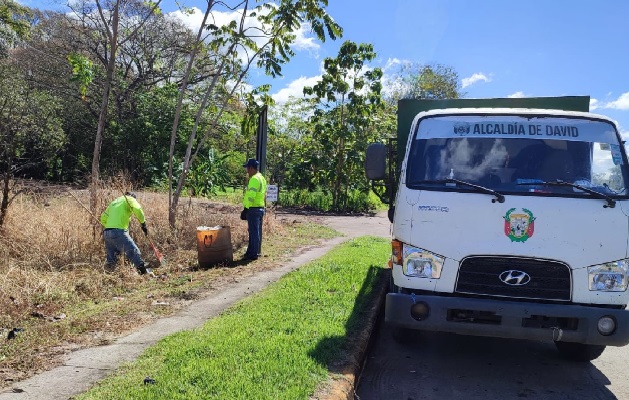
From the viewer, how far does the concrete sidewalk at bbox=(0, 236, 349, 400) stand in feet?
12.4

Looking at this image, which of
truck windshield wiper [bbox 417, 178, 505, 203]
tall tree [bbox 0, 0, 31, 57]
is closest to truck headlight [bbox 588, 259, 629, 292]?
truck windshield wiper [bbox 417, 178, 505, 203]

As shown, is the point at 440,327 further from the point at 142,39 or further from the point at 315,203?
the point at 142,39

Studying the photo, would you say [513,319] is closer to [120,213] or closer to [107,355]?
[107,355]

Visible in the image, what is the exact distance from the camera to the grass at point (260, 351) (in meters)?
3.58

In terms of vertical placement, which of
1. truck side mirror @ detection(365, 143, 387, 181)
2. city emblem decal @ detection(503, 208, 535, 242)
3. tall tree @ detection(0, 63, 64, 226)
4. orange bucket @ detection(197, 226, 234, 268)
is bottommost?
orange bucket @ detection(197, 226, 234, 268)

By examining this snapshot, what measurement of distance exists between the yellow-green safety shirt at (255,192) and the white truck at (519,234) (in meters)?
4.71

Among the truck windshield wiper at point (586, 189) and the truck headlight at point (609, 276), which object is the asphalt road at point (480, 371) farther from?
the truck windshield wiper at point (586, 189)

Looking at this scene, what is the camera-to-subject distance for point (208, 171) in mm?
22766

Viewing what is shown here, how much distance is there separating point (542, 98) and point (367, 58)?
14.6m

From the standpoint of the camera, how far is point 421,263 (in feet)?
14.2

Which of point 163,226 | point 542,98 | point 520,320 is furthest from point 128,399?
point 163,226

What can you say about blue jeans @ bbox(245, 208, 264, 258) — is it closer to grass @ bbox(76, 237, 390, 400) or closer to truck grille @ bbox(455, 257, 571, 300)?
grass @ bbox(76, 237, 390, 400)

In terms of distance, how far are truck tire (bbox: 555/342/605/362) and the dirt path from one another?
3841 mm

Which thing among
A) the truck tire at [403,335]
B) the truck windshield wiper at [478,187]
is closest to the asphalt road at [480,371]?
the truck tire at [403,335]
